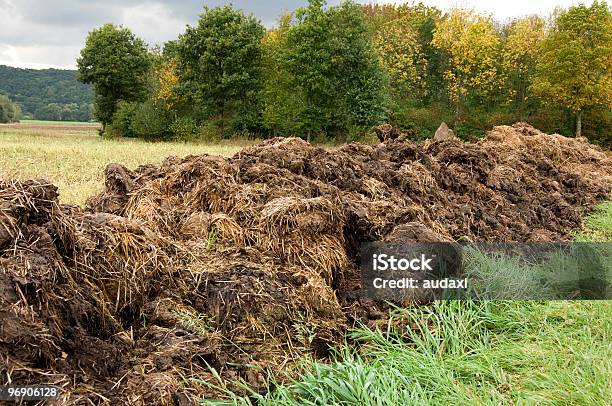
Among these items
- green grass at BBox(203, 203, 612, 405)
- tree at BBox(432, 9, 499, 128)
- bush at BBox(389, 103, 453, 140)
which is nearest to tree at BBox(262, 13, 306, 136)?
bush at BBox(389, 103, 453, 140)

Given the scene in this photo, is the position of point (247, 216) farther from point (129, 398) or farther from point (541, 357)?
point (541, 357)

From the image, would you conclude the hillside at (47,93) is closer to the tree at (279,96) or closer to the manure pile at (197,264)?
the tree at (279,96)

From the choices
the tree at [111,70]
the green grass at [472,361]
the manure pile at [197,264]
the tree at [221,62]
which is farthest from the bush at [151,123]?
the green grass at [472,361]

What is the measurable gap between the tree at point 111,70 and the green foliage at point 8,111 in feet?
76.5

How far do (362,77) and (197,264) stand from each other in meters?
24.8

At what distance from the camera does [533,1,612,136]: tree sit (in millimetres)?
26703

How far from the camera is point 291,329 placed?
346 centimetres

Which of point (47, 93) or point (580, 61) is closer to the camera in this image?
point (580, 61)

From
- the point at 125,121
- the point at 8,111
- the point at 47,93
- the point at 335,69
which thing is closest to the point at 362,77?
the point at 335,69

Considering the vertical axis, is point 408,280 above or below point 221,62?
below

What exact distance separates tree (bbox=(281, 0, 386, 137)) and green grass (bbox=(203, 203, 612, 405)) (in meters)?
23.8

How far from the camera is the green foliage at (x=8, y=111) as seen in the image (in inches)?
2238

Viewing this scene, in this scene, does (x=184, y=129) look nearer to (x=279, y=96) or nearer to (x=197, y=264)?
(x=279, y=96)

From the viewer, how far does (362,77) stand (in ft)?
89.7
